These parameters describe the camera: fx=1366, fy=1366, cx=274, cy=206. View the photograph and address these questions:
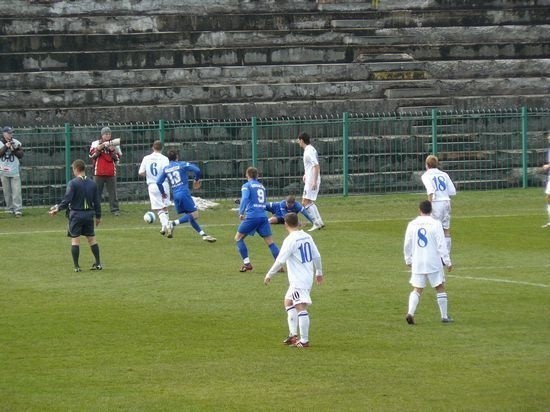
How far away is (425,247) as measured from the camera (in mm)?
17125

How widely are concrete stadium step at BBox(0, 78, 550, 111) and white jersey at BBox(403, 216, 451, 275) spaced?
20.1 meters

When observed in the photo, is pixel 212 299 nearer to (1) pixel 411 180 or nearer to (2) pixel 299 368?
(2) pixel 299 368

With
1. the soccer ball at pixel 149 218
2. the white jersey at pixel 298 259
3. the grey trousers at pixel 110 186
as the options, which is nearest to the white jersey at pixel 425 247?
the white jersey at pixel 298 259

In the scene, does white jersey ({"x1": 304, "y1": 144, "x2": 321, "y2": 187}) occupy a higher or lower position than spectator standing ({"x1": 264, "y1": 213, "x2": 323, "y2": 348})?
higher

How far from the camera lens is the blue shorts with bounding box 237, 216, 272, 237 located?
2253 cm

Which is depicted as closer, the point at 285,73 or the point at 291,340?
the point at 291,340

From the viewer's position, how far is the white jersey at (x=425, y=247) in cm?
1708

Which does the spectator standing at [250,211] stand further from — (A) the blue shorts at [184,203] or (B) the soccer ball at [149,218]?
(B) the soccer ball at [149,218]

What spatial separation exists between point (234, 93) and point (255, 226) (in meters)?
14.7

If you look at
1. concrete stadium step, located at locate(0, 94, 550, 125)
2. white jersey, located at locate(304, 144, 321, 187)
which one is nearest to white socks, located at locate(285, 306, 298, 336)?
white jersey, located at locate(304, 144, 321, 187)

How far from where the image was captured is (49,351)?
1567 centimetres

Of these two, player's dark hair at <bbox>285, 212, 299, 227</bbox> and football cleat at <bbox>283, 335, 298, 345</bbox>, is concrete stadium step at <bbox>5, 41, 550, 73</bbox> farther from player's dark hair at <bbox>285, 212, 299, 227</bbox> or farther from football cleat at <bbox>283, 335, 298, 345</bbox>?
football cleat at <bbox>283, 335, 298, 345</bbox>

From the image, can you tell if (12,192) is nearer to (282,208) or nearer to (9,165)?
(9,165)

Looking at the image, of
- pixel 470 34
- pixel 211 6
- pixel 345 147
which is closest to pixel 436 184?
pixel 345 147
